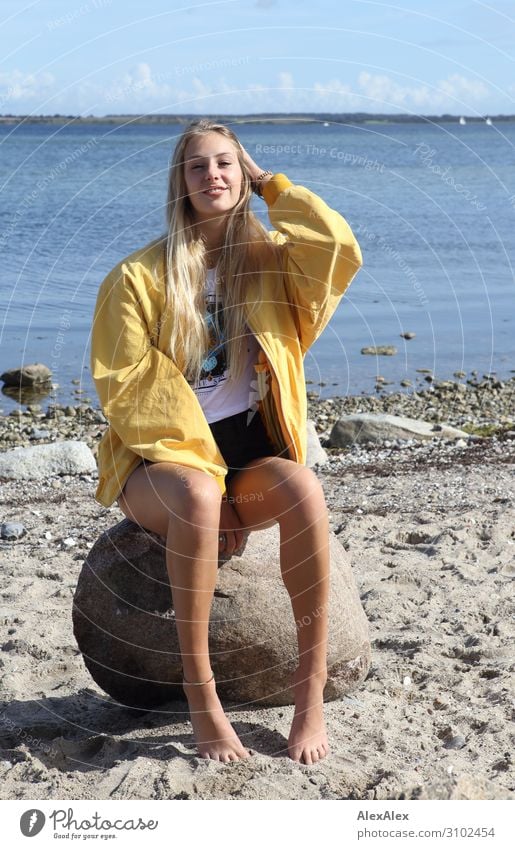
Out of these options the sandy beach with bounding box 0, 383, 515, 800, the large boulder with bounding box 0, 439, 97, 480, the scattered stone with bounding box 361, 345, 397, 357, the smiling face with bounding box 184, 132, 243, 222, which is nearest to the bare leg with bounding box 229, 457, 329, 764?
the sandy beach with bounding box 0, 383, 515, 800

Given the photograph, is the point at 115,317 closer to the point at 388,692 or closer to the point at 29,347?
the point at 388,692

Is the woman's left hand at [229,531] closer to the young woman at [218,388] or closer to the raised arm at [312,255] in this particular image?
the young woman at [218,388]

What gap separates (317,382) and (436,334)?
9.76ft

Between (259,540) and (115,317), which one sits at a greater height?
(115,317)

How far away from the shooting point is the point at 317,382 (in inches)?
466

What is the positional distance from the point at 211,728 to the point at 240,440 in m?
1.04

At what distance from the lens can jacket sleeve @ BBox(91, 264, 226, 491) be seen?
365 cm

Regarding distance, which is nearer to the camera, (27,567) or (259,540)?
(259,540)

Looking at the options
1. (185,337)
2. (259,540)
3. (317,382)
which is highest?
(185,337)

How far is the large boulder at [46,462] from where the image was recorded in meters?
8.41

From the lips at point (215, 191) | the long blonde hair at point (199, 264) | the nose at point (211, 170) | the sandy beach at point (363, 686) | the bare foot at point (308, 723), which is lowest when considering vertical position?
the sandy beach at point (363, 686)

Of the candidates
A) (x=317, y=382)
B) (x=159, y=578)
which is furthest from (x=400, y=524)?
(x=317, y=382)

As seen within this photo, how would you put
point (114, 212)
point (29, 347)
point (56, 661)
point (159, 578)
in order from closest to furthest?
1. point (159, 578)
2. point (56, 661)
3. point (29, 347)
4. point (114, 212)

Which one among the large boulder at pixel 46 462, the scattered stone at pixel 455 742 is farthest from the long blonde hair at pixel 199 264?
the large boulder at pixel 46 462
